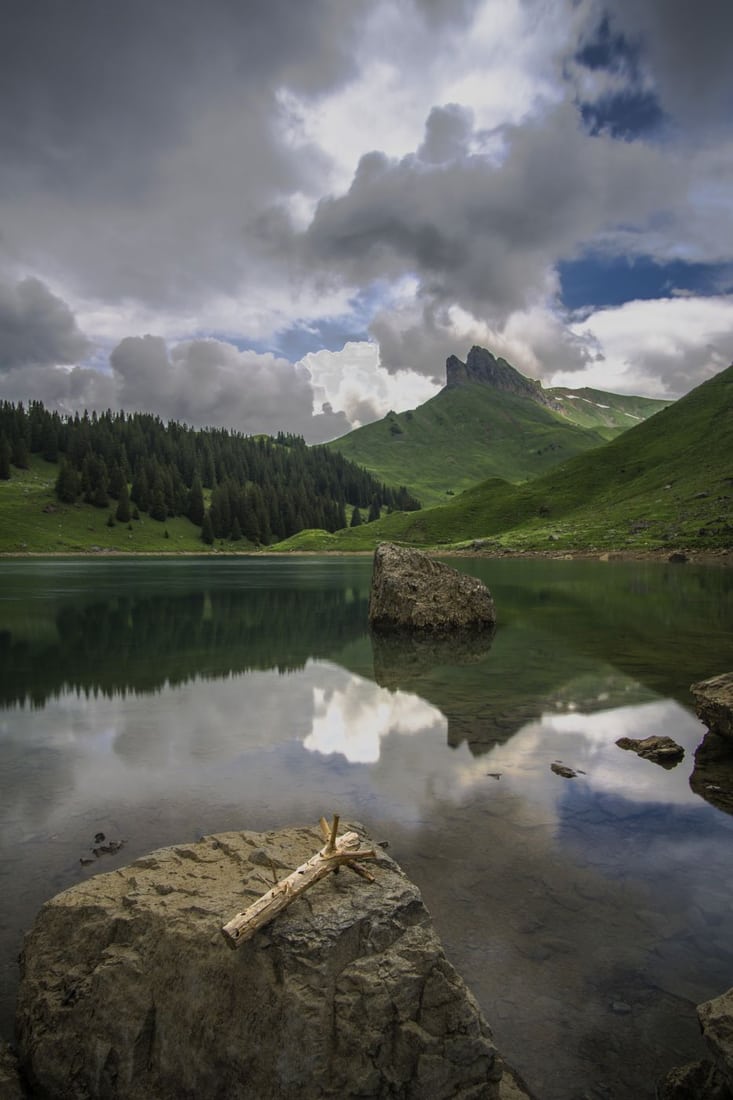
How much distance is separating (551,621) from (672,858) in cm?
3309

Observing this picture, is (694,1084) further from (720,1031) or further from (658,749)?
(658,749)

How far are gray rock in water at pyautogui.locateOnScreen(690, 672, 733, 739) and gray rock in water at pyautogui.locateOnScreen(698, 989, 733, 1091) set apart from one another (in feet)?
38.3

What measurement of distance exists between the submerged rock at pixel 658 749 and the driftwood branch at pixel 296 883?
38.9ft

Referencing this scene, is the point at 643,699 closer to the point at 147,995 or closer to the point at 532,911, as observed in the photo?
the point at 532,911

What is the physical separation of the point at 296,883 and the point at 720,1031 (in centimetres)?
441

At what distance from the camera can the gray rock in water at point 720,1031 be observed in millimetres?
5703

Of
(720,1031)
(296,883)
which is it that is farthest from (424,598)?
(720,1031)

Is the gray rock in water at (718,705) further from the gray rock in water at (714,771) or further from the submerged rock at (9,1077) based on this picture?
the submerged rock at (9,1077)

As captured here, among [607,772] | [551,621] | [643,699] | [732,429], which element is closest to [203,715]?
[607,772]

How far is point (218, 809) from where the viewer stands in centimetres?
1316

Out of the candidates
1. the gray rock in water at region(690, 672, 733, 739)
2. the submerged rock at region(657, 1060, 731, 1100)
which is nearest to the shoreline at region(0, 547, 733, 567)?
the gray rock in water at region(690, 672, 733, 739)

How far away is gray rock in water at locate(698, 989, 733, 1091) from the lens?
18.7 feet

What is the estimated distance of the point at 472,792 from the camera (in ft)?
45.9

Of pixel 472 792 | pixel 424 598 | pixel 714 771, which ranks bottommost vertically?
pixel 714 771
